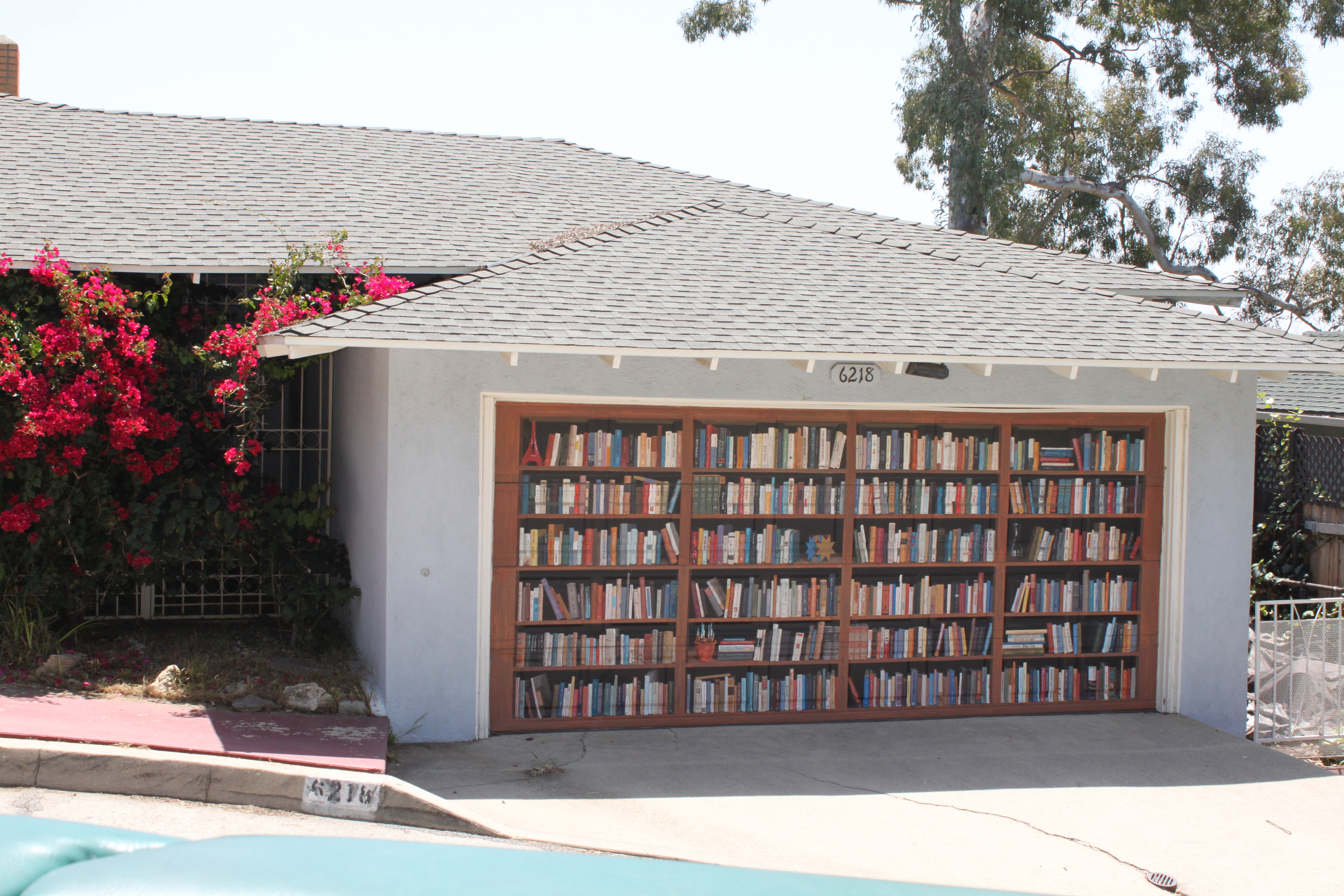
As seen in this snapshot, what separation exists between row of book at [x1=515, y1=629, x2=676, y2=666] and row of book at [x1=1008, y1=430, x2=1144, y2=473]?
3.19 metres

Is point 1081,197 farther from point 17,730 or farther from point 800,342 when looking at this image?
point 17,730

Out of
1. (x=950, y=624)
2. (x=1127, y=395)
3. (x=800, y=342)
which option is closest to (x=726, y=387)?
(x=800, y=342)

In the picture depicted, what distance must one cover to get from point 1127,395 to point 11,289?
859 centimetres

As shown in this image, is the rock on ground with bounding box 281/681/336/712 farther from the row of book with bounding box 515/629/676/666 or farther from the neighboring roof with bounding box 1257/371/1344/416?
the neighboring roof with bounding box 1257/371/1344/416

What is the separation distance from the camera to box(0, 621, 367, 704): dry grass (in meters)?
Result: 7.59

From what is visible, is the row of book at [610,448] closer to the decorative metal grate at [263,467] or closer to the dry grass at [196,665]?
the dry grass at [196,665]

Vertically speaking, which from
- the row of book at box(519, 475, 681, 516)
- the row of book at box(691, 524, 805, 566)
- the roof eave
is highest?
the roof eave

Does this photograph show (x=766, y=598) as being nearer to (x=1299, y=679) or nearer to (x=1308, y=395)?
(x=1299, y=679)

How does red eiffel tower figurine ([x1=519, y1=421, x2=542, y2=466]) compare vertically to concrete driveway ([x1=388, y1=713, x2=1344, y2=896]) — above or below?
above

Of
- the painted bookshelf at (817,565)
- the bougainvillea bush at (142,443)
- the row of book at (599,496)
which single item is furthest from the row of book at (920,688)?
the bougainvillea bush at (142,443)

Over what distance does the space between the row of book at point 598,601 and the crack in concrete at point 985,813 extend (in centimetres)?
167

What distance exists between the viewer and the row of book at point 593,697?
26.3ft

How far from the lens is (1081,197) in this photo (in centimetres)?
2814

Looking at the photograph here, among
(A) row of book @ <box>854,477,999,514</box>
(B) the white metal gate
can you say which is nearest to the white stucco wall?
(B) the white metal gate
